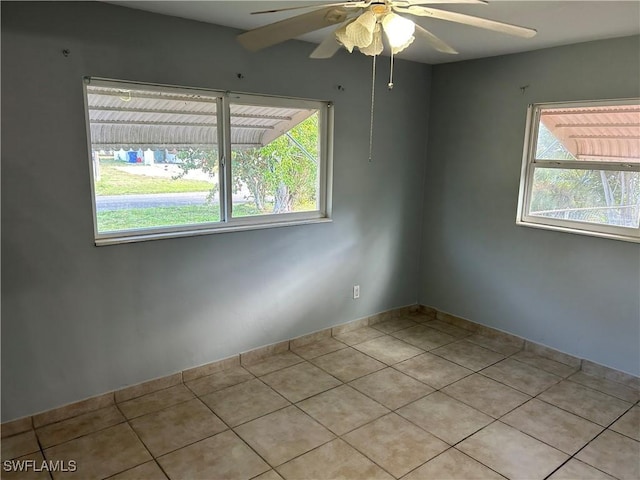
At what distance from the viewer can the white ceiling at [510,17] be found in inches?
91.0

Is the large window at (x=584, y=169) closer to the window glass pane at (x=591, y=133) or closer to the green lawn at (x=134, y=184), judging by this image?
the window glass pane at (x=591, y=133)

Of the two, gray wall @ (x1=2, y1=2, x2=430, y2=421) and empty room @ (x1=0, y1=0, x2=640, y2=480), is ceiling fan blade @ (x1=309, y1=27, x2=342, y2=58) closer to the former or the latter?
empty room @ (x1=0, y1=0, x2=640, y2=480)

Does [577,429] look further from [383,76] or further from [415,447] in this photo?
[383,76]

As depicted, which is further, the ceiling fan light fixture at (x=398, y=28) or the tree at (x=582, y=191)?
the tree at (x=582, y=191)

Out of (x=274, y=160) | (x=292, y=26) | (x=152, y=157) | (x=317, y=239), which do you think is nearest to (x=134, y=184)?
(x=152, y=157)

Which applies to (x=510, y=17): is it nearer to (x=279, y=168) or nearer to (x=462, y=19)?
(x=462, y=19)

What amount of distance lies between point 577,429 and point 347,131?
2532mm

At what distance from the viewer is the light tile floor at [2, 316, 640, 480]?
224cm

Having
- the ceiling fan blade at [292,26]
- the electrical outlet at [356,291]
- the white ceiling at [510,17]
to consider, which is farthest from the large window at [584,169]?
the ceiling fan blade at [292,26]

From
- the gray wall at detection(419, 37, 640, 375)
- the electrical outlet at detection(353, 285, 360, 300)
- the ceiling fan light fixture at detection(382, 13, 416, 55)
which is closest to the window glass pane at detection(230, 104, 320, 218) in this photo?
the electrical outlet at detection(353, 285, 360, 300)

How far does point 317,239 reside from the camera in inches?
140

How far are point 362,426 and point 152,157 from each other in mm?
2031

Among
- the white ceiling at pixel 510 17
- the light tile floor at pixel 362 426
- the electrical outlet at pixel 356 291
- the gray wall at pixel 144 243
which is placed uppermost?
the white ceiling at pixel 510 17

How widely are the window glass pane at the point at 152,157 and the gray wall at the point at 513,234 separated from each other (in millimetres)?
2108
